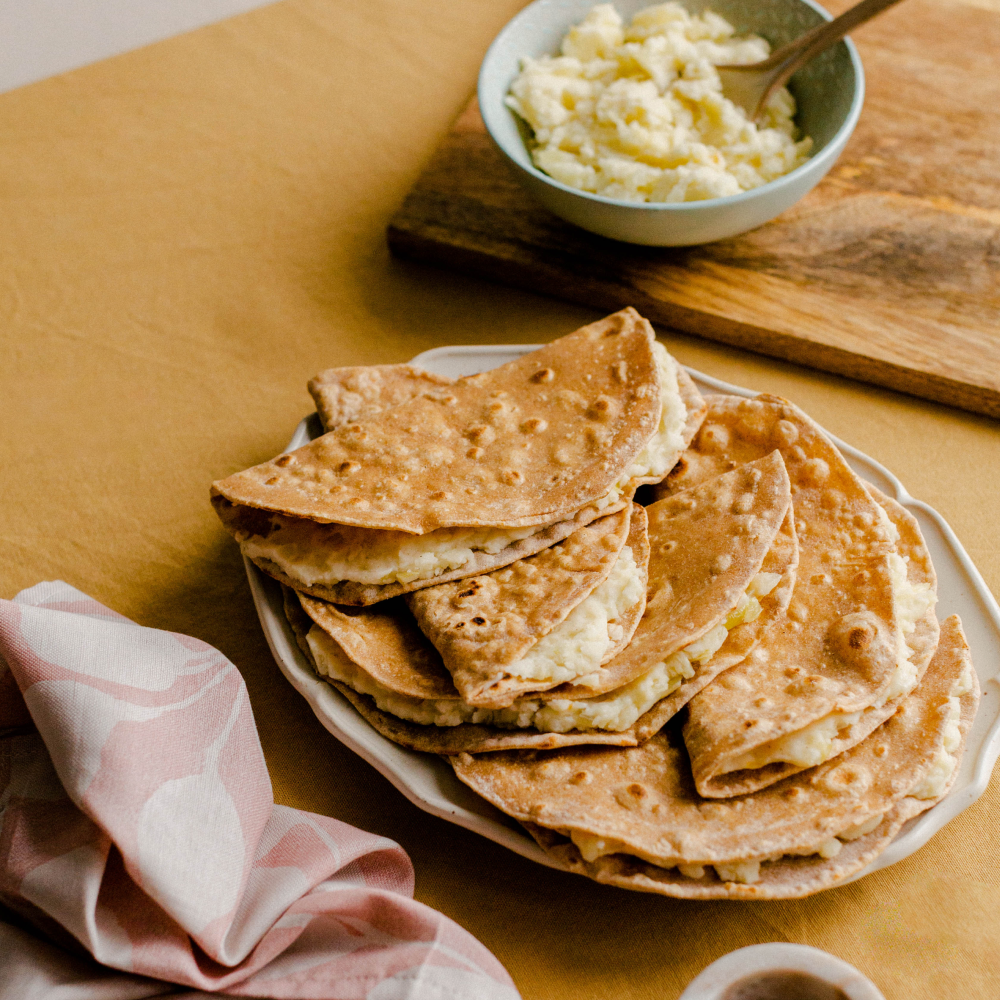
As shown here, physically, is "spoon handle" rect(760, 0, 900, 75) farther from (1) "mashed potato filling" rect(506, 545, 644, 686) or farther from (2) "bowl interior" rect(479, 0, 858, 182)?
(1) "mashed potato filling" rect(506, 545, 644, 686)

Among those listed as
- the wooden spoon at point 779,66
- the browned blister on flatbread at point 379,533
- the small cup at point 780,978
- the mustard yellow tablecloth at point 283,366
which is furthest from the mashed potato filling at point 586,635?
the wooden spoon at point 779,66

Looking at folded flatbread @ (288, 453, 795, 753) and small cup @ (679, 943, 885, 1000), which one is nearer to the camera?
small cup @ (679, 943, 885, 1000)

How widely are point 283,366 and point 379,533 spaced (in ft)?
3.17

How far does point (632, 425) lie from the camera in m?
1.90

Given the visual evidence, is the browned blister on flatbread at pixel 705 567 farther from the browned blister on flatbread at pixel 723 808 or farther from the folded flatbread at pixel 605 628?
the browned blister on flatbread at pixel 723 808

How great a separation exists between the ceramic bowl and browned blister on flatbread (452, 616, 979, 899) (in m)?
1.28

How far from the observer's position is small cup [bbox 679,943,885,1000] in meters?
1.24

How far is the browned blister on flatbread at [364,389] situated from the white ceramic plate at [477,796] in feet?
1.30

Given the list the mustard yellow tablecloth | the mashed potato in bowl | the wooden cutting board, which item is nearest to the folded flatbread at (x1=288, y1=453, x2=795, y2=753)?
the mustard yellow tablecloth

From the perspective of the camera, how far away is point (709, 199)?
7.75ft

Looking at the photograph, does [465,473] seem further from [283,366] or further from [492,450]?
[283,366]

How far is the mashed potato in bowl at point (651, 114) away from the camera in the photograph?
2.40 m

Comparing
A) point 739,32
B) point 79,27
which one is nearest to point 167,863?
point 739,32

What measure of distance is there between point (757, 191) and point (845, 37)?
64cm
